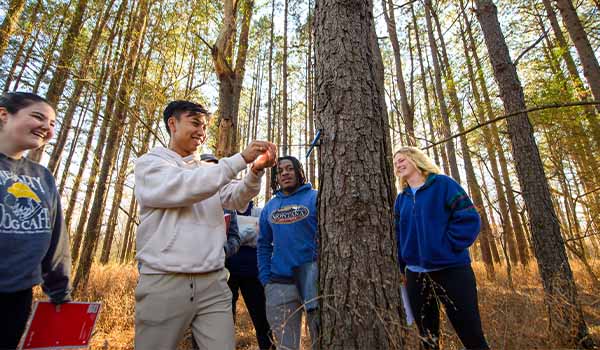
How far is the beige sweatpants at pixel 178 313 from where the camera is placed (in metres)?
1.34

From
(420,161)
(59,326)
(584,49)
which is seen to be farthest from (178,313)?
(584,49)

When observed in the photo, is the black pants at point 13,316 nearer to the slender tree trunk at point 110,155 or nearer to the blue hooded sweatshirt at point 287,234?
the blue hooded sweatshirt at point 287,234

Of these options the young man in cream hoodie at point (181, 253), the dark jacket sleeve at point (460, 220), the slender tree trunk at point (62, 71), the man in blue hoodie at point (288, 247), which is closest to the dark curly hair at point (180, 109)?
the young man in cream hoodie at point (181, 253)

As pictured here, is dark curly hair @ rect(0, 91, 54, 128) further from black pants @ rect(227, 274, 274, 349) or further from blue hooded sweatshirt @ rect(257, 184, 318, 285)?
black pants @ rect(227, 274, 274, 349)

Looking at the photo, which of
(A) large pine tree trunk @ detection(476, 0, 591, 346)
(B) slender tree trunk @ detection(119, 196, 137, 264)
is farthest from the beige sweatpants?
(B) slender tree trunk @ detection(119, 196, 137, 264)

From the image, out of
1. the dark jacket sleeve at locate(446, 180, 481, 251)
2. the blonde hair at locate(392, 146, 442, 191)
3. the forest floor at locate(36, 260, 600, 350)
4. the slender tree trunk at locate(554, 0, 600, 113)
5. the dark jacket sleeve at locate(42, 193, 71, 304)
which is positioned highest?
the slender tree trunk at locate(554, 0, 600, 113)

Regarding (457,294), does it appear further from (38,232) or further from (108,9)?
(108,9)

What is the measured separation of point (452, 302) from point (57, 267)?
94.8 inches

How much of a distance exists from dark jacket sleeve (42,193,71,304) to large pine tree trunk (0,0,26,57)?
4.75m

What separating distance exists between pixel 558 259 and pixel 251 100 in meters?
17.3

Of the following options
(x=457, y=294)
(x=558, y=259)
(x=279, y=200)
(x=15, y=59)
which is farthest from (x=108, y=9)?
(x=558, y=259)

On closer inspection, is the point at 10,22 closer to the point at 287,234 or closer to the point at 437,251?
the point at 287,234

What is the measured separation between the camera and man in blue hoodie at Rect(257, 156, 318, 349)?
2.16 metres

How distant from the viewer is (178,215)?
1.50 m
